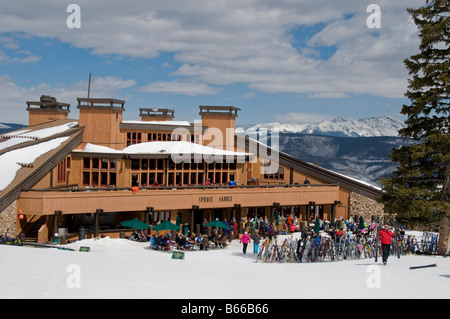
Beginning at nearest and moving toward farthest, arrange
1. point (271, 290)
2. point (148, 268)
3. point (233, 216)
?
point (271, 290) < point (148, 268) < point (233, 216)

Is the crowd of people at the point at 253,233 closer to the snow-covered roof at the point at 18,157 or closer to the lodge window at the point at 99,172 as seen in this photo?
the lodge window at the point at 99,172

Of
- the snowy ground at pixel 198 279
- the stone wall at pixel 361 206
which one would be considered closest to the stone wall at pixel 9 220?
the snowy ground at pixel 198 279

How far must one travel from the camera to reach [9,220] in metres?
29.8

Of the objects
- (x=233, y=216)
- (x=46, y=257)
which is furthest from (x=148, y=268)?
(x=233, y=216)

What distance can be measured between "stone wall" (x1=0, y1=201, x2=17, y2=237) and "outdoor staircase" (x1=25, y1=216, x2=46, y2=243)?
4.05 ft

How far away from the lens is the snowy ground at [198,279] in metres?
13.6

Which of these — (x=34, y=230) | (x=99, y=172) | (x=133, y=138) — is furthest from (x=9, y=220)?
(x=133, y=138)

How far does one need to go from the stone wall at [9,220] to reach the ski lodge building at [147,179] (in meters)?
0.06

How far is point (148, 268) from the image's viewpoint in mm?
17312

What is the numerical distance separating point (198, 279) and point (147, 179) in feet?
80.8

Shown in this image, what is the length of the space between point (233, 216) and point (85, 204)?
10979mm

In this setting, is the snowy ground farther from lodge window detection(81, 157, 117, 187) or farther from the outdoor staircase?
lodge window detection(81, 157, 117, 187)

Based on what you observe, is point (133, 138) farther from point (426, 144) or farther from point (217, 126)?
point (426, 144)

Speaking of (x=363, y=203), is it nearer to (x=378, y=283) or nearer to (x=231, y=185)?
(x=231, y=185)
